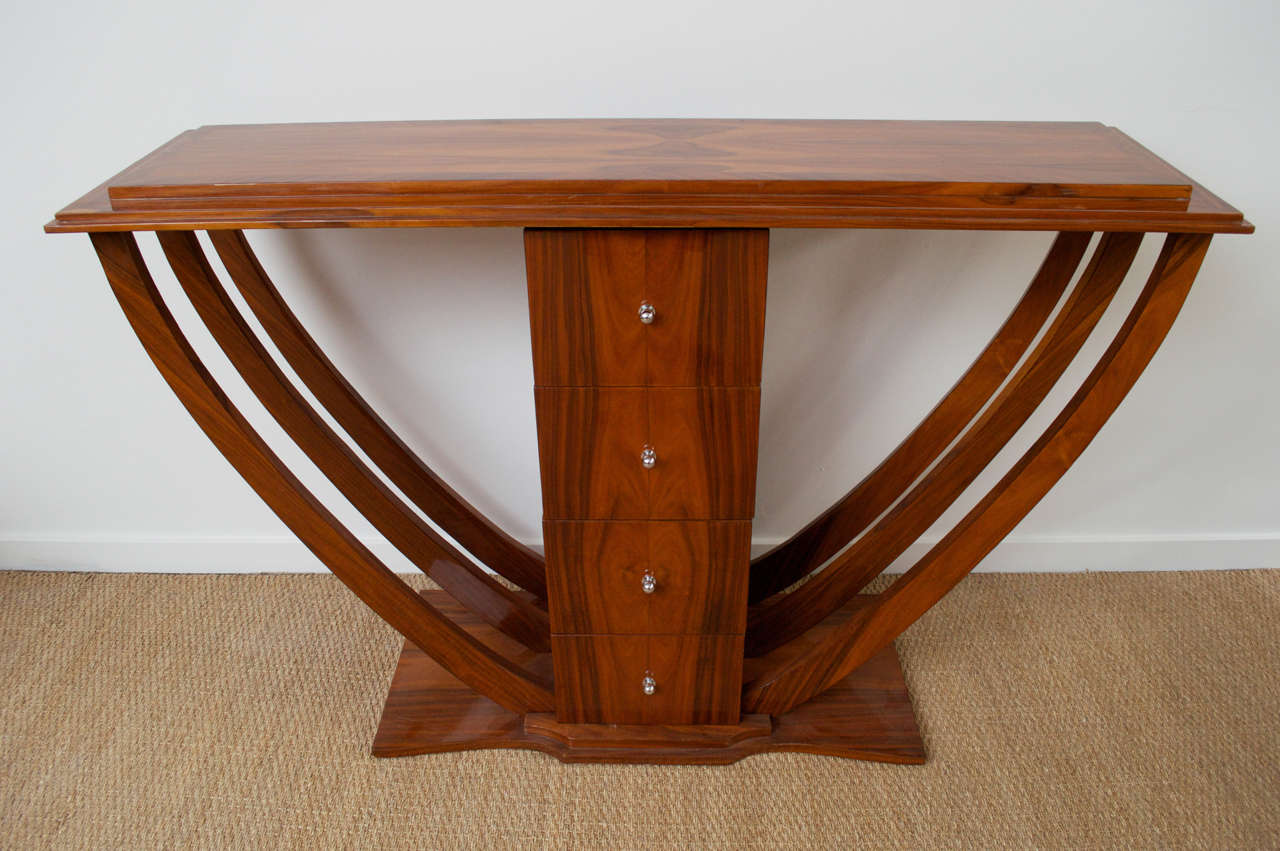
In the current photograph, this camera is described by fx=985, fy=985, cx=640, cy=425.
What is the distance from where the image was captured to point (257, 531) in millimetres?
1781

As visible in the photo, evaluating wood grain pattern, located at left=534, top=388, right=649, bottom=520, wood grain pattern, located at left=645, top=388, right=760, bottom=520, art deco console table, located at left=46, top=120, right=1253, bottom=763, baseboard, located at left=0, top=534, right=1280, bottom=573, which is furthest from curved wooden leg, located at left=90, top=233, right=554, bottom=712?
baseboard, located at left=0, top=534, right=1280, bottom=573

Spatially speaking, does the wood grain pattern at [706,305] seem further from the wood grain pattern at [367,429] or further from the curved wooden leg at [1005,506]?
the wood grain pattern at [367,429]

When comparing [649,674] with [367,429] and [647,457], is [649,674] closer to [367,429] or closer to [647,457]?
[647,457]

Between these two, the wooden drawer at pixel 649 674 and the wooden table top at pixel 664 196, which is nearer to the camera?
the wooden table top at pixel 664 196

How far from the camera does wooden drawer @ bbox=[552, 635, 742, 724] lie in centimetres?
135

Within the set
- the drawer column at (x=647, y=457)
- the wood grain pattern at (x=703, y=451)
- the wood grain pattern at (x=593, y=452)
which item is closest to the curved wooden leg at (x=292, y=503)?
the drawer column at (x=647, y=457)

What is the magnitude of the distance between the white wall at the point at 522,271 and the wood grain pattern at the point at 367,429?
145 millimetres

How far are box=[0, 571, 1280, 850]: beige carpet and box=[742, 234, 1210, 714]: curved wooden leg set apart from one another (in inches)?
4.9

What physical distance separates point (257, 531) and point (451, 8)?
983mm

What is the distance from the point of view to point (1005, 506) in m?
1.25

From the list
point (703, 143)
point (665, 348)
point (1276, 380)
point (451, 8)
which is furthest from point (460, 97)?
point (1276, 380)

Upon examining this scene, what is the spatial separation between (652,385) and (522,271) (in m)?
0.45

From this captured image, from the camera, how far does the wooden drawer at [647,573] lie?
1249 mm

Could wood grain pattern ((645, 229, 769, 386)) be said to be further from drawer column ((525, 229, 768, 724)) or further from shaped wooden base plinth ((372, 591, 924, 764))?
shaped wooden base plinth ((372, 591, 924, 764))
